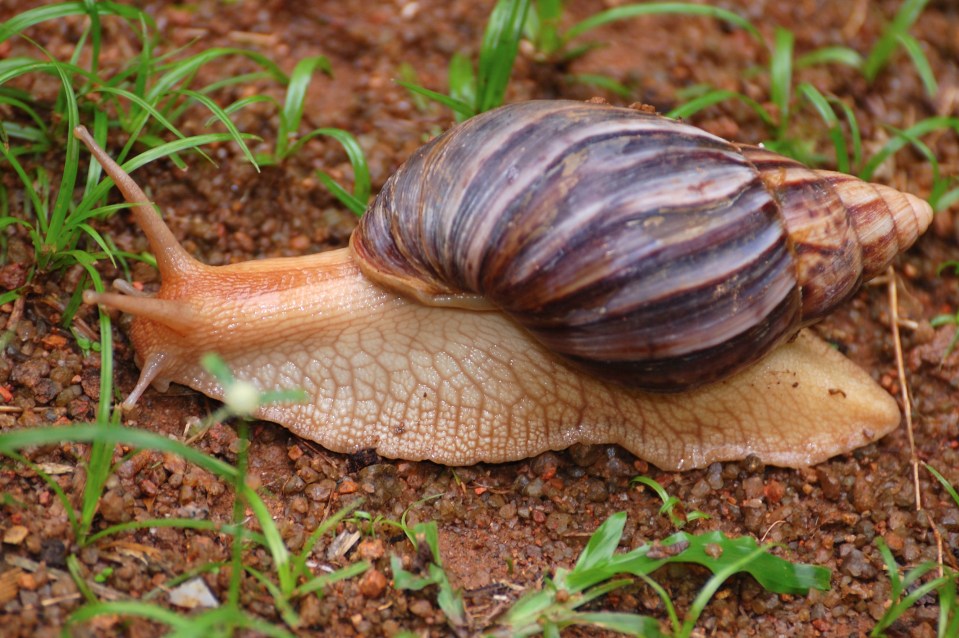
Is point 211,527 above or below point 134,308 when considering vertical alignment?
below

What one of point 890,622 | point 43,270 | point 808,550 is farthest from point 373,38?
point 890,622

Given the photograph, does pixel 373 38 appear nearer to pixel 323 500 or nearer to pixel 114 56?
pixel 114 56

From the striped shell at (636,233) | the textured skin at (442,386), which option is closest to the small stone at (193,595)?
the textured skin at (442,386)

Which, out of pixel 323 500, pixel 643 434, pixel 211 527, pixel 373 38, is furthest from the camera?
pixel 373 38

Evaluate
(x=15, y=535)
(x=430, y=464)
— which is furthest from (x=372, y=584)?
(x=15, y=535)

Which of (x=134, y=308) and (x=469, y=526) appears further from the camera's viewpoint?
(x=469, y=526)

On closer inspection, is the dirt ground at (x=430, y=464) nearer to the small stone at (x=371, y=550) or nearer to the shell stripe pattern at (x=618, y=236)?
the small stone at (x=371, y=550)

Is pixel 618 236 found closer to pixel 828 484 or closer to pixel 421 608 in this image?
pixel 421 608

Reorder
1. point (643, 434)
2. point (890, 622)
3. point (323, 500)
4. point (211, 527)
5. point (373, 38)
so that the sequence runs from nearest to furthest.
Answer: point (211, 527)
point (890, 622)
point (323, 500)
point (643, 434)
point (373, 38)
